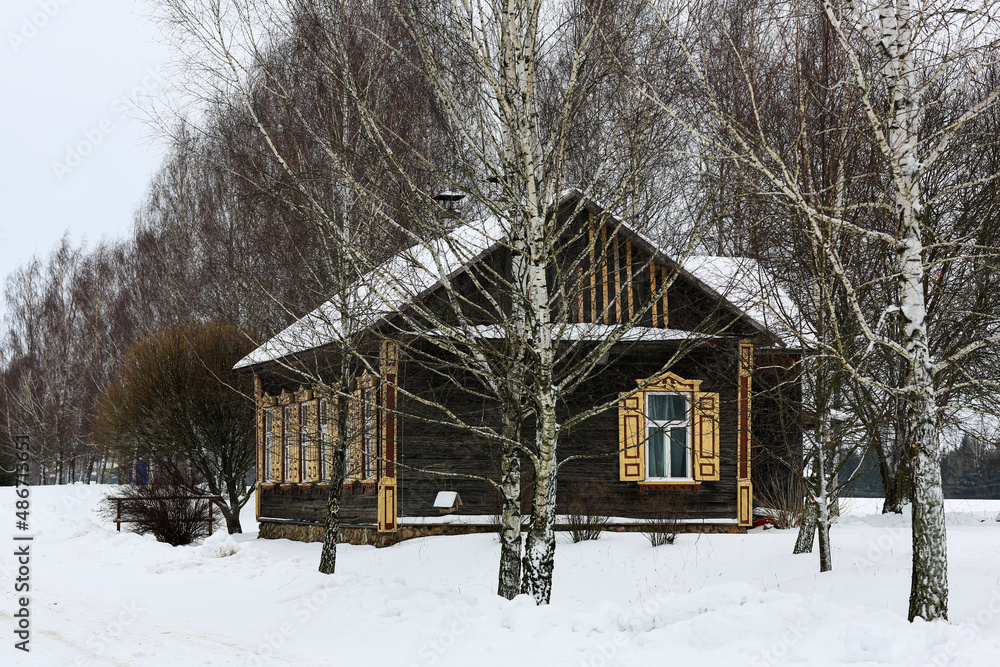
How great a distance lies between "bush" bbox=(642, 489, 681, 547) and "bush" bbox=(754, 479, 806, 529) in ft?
8.99

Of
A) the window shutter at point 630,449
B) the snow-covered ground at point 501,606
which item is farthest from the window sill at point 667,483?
the snow-covered ground at point 501,606

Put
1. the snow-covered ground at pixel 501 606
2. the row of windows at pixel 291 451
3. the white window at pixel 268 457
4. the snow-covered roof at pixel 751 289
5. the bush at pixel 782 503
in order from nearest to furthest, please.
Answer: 1. the snow-covered ground at pixel 501 606
2. the snow-covered roof at pixel 751 289
3. the row of windows at pixel 291 451
4. the bush at pixel 782 503
5. the white window at pixel 268 457

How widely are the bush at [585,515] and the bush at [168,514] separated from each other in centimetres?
846

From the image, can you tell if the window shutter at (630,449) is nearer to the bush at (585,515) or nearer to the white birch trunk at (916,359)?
the bush at (585,515)

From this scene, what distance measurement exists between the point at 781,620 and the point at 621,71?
4.51m

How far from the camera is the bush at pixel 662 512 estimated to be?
14.6 metres

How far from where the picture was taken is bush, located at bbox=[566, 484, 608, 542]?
1468 centimetres

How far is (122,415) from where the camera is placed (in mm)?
22672

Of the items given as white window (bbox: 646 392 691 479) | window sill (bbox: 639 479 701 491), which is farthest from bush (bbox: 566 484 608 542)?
white window (bbox: 646 392 691 479)

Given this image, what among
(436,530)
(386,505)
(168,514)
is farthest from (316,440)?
(168,514)

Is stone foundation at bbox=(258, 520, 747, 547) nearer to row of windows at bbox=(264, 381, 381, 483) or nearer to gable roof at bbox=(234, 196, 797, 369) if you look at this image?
row of windows at bbox=(264, 381, 381, 483)

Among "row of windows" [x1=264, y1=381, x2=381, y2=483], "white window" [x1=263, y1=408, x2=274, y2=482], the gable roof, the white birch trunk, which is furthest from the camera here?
"white window" [x1=263, y1=408, x2=274, y2=482]

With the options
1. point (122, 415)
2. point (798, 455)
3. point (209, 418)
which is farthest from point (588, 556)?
point (122, 415)

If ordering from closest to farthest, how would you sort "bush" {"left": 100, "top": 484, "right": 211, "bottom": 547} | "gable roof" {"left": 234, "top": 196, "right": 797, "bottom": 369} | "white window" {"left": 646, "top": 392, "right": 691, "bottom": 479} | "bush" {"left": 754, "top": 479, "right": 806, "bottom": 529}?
"gable roof" {"left": 234, "top": 196, "right": 797, "bottom": 369}, "white window" {"left": 646, "top": 392, "right": 691, "bottom": 479}, "bush" {"left": 754, "top": 479, "right": 806, "bottom": 529}, "bush" {"left": 100, "top": 484, "right": 211, "bottom": 547}
